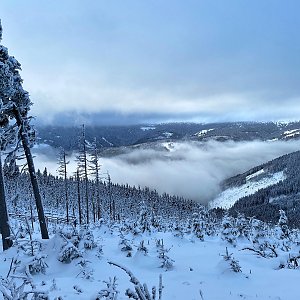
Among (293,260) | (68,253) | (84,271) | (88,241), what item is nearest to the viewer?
(84,271)

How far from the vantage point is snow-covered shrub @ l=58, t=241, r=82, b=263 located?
1010 centimetres

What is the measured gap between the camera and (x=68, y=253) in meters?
10.2

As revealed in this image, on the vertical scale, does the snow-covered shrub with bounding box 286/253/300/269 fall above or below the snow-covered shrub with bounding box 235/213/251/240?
above

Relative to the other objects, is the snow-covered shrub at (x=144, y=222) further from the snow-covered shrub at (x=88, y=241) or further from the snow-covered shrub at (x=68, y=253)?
the snow-covered shrub at (x=68, y=253)

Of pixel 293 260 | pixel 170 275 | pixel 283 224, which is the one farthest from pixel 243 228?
pixel 170 275

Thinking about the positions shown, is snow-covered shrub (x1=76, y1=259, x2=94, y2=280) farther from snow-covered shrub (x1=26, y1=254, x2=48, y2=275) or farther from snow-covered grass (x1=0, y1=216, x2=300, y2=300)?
snow-covered shrub (x1=26, y1=254, x2=48, y2=275)

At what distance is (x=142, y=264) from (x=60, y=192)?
9023 cm

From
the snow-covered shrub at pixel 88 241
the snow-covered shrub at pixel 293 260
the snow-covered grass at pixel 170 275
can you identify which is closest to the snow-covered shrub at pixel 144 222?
the snow-covered grass at pixel 170 275

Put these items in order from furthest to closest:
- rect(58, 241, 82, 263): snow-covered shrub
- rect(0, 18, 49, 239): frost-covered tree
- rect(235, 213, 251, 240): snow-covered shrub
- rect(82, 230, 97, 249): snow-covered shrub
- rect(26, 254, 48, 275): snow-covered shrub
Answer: rect(235, 213, 251, 240): snow-covered shrub
rect(0, 18, 49, 239): frost-covered tree
rect(82, 230, 97, 249): snow-covered shrub
rect(58, 241, 82, 263): snow-covered shrub
rect(26, 254, 48, 275): snow-covered shrub

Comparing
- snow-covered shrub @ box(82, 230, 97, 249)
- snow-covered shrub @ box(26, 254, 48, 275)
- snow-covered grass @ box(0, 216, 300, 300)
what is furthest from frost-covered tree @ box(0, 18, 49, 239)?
snow-covered shrub @ box(26, 254, 48, 275)

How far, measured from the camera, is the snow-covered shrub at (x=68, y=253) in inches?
398

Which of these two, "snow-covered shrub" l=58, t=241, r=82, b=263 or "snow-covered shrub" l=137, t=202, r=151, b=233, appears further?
"snow-covered shrub" l=137, t=202, r=151, b=233

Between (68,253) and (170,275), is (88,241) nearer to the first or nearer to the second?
(68,253)

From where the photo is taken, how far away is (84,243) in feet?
39.4
